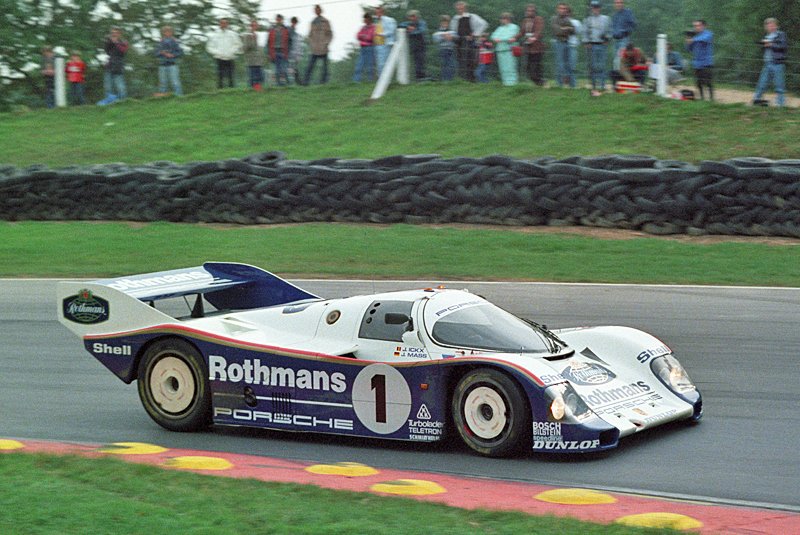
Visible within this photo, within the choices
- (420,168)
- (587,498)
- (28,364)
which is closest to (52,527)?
(587,498)

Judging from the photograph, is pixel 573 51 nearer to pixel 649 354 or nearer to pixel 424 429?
pixel 649 354

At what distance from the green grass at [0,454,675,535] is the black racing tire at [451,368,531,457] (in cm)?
134

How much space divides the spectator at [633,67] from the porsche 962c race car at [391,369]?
13050 mm

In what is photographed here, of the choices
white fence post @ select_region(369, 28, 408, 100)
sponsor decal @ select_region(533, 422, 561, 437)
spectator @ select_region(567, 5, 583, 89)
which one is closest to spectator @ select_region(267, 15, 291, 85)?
white fence post @ select_region(369, 28, 408, 100)

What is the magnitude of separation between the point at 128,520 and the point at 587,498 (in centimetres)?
240

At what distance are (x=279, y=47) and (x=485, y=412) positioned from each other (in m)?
17.6

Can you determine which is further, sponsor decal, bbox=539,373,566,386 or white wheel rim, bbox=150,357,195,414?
white wheel rim, bbox=150,357,195,414

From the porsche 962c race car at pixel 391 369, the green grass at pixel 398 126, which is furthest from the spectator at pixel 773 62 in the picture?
the porsche 962c race car at pixel 391 369

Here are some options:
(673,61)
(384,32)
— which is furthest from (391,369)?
(384,32)

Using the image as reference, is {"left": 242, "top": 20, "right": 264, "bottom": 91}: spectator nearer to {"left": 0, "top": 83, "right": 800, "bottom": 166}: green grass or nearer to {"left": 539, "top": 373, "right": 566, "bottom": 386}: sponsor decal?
{"left": 0, "top": 83, "right": 800, "bottom": 166}: green grass

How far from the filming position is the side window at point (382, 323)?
7.46m

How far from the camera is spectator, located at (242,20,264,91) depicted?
23.7 meters

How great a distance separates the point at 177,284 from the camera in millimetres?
8875

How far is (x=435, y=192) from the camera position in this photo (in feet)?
54.0
